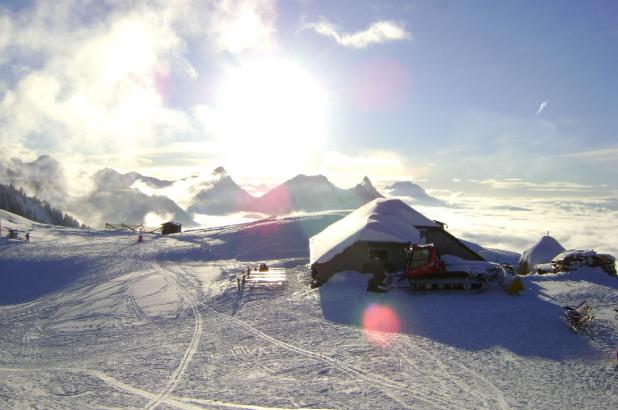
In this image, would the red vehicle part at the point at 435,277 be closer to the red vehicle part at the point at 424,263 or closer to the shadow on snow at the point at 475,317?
the red vehicle part at the point at 424,263

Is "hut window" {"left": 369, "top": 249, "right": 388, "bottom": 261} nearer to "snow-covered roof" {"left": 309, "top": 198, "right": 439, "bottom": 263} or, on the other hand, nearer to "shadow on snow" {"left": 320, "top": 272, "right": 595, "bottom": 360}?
"snow-covered roof" {"left": 309, "top": 198, "right": 439, "bottom": 263}

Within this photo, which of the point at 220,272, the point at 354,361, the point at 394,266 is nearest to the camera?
the point at 354,361

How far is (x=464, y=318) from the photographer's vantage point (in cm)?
1814

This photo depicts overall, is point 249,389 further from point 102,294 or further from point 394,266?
point 102,294

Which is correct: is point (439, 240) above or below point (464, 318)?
above

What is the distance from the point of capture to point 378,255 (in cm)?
2722

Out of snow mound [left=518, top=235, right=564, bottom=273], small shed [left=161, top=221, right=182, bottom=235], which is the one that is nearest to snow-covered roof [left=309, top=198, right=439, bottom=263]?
snow mound [left=518, top=235, right=564, bottom=273]

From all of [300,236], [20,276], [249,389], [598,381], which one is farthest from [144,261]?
[598,381]

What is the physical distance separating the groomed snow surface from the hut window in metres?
1.83

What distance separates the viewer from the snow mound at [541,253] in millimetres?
49500

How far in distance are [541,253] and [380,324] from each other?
42331mm

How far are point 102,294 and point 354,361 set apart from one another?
20773 millimetres

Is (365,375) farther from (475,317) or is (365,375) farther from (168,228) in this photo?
(168,228)

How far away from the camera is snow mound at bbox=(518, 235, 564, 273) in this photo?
49.5 metres
